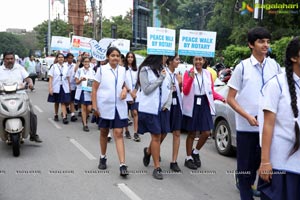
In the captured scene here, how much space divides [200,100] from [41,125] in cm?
525

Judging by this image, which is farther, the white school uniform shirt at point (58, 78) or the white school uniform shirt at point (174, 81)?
the white school uniform shirt at point (58, 78)

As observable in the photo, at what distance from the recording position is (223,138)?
722 cm

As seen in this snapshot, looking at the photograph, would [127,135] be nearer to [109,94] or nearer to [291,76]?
[109,94]

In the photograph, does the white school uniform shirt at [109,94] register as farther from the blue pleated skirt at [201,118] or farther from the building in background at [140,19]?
the building in background at [140,19]

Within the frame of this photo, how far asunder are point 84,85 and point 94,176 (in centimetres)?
467

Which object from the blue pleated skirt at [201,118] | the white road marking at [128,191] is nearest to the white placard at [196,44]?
the blue pleated skirt at [201,118]

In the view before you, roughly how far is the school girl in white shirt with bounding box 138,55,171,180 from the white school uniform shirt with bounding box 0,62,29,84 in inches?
103

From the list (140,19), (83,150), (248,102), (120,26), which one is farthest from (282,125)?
(120,26)

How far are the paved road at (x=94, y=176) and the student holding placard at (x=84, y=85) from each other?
1870mm

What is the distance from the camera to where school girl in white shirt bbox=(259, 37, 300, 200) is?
2834 mm

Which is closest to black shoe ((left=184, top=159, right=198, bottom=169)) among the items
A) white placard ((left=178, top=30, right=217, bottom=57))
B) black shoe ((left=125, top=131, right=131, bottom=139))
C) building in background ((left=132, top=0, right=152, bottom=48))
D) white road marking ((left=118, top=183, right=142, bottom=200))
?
white road marking ((left=118, top=183, right=142, bottom=200))

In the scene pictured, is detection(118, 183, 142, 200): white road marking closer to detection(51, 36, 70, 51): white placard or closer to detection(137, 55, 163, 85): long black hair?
detection(137, 55, 163, 85): long black hair

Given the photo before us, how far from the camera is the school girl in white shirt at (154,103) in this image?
18.3 ft

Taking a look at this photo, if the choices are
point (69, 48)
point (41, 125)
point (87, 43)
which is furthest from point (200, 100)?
Answer: point (69, 48)
